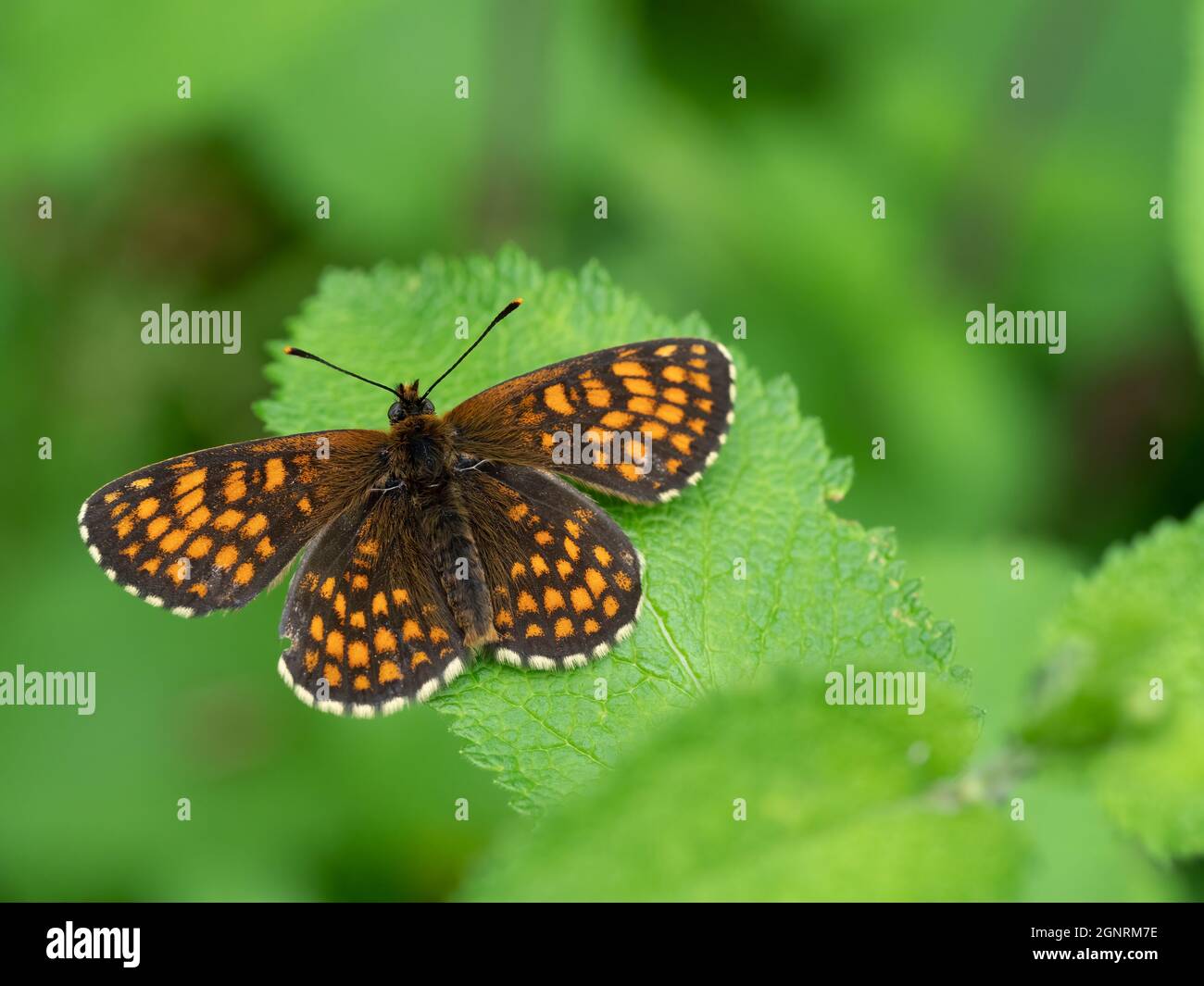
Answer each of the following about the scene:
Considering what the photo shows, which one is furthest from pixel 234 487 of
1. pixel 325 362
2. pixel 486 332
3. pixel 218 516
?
pixel 486 332

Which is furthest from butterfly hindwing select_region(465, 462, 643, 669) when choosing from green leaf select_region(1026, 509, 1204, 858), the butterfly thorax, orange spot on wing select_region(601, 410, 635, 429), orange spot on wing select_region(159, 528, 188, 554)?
green leaf select_region(1026, 509, 1204, 858)

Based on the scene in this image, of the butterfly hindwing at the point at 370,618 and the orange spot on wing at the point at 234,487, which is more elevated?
the orange spot on wing at the point at 234,487

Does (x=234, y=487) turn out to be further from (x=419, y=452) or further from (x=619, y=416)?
(x=619, y=416)

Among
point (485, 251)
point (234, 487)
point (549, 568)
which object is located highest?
point (485, 251)

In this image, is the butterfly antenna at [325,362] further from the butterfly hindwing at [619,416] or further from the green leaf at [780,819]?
the green leaf at [780,819]

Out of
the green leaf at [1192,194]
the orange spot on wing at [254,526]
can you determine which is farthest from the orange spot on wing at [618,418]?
the green leaf at [1192,194]

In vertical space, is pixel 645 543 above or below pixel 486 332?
below
